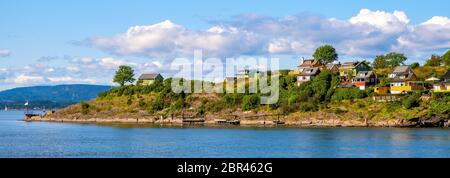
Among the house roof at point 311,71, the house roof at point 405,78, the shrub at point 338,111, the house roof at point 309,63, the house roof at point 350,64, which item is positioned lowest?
the shrub at point 338,111

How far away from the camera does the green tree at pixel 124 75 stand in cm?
13250

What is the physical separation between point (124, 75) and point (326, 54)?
4202 centimetres

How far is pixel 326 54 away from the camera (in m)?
128

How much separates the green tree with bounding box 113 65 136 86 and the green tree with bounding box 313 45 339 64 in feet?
127

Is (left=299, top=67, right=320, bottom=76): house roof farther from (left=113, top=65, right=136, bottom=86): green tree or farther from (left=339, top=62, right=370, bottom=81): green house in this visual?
(left=113, top=65, right=136, bottom=86): green tree

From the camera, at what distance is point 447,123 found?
8231 centimetres

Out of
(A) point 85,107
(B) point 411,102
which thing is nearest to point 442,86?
(B) point 411,102

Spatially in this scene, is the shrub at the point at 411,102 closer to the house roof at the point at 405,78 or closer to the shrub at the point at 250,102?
the house roof at the point at 405,78

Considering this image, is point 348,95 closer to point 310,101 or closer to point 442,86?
point 310,101

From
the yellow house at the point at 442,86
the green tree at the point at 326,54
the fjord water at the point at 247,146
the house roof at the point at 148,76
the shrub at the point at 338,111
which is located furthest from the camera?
the house roof at the point at 148,76

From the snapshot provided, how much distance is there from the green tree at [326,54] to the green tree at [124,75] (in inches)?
1530

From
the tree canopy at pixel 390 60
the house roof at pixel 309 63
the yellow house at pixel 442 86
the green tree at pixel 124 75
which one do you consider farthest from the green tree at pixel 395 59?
the green tree at pixel 124 75
